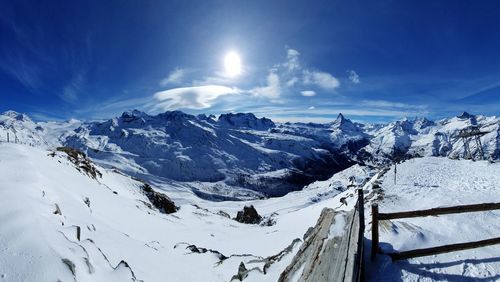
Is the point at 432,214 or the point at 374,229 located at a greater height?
the point at 432,214

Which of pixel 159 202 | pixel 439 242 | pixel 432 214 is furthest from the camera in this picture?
pixel 159 202

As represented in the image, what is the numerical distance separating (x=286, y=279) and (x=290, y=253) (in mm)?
3109

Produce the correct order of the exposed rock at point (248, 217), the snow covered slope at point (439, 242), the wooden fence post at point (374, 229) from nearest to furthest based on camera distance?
the snow covered slope at point (439, 242) < the wooden fence post at point (374, 229) < the exposed rock at point (248, 217)

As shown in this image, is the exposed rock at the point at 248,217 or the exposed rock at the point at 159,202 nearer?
the exposed rock at the point at 159,202

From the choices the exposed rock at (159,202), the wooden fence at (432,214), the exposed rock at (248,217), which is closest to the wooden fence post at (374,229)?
the wooden fence at (432,214)

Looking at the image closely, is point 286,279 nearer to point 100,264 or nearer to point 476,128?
point 100,264

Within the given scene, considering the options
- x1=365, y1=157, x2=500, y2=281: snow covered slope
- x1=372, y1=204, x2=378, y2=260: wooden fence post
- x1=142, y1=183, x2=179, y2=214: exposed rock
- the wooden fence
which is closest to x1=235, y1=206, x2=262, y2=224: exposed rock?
x1=142, y1=183, x2=179, y2=214: exposed rock

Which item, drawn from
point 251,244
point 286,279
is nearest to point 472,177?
point 251,244

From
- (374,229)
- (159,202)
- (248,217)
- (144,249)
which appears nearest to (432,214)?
(374,229)

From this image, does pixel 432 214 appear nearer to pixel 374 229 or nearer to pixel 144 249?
pixel 374 229

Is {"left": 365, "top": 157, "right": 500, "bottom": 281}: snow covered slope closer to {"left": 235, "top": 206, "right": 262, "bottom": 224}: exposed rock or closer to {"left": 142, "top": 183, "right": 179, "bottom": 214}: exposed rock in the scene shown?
{"left": 142, "top": 183, "right": 179, "bottom": 214}: exposed rock

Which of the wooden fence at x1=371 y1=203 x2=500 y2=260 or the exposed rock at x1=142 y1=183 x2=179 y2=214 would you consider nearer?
the wooden fence at x1=371 y1=203 x2=500 y2=260

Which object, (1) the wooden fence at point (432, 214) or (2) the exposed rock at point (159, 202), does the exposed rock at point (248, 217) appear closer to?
(2) the exposed rock at point (159, 202)

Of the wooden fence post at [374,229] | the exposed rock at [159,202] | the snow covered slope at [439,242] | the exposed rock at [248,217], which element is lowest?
the exposed rock at [248,217]
